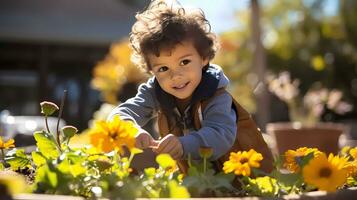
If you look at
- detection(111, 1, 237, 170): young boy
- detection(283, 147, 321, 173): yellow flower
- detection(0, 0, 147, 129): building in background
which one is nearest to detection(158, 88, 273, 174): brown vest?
detection(111, 1, 237, 170): young boy

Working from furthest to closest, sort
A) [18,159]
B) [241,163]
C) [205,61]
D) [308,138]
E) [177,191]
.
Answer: [308,138] < [205,61] < [18,159] < [241,163] < [177,191]

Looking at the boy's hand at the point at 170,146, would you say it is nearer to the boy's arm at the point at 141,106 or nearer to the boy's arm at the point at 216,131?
the boy's arm at the point at 216,131

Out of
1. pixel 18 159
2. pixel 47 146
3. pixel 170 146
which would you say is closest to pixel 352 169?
pixel 170 146

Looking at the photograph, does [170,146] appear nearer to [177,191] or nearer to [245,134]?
[177,191]

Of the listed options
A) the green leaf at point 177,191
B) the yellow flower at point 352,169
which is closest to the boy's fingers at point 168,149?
the green leaf at point 177,191

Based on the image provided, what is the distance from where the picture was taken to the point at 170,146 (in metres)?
1.34

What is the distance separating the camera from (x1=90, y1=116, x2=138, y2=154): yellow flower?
43.4 inches

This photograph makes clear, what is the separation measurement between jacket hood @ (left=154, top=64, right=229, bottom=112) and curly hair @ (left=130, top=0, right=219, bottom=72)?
0.16ft

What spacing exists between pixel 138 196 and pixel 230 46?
42.8 ft

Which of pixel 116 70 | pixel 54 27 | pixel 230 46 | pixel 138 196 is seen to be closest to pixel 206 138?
pixel 138 196

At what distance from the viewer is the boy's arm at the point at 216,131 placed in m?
1.40

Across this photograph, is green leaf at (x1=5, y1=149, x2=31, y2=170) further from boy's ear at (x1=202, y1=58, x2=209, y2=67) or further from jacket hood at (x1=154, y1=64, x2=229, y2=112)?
boy's ear at (x1=202, y1=58, x2=209, y2=67)

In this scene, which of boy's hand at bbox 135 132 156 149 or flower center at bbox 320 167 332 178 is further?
boy's hand at bbox 135 132 156 149

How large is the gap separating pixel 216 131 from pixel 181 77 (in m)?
0.22
